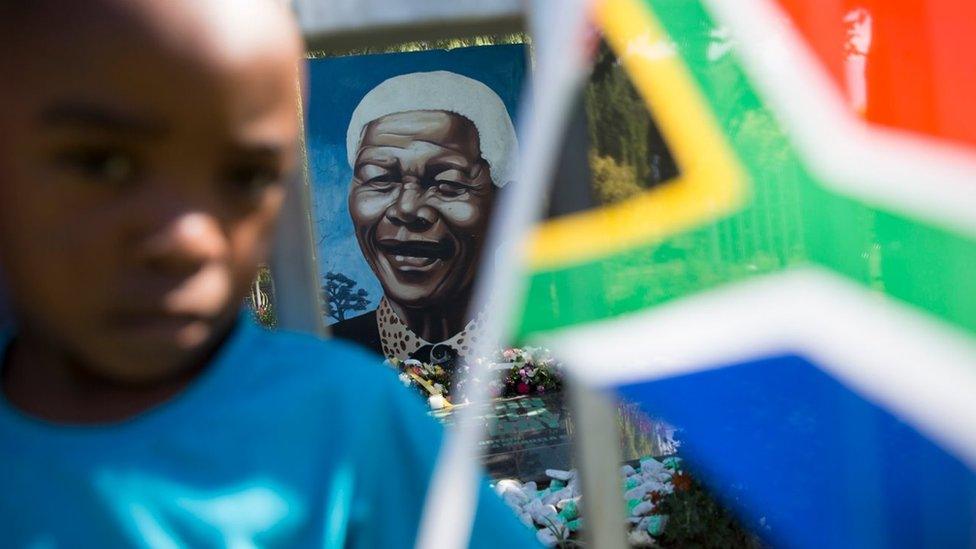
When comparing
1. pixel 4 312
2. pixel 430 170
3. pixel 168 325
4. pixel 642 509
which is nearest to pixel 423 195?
pixel 430 170

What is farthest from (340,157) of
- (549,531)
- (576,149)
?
(576,149)

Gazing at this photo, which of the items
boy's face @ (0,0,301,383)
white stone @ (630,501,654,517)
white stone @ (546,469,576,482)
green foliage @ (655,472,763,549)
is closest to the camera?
boy's face @ (0,0,301,383)

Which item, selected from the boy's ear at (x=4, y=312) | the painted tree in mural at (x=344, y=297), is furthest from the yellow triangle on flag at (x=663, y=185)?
the painted tree in mural at (x=344, y=297)

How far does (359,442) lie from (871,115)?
545mm

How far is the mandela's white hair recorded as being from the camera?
8.02 metres

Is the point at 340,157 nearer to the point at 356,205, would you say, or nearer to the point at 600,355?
the point at 356,205

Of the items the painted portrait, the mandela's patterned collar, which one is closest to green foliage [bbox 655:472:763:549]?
the painted portrait

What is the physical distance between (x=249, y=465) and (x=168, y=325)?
0.47 ft

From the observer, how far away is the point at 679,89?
115cm

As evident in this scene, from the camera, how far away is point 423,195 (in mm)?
8062

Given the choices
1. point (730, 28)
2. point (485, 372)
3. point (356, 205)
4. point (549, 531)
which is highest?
point (730, 28)

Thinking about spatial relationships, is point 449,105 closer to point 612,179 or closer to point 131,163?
point 612,179

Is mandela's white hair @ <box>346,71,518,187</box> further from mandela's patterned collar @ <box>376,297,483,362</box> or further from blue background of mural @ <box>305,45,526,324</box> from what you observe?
mandela's patterned collar @ <box>376,297,483,362</box>

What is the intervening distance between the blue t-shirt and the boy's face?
0.24 ft
